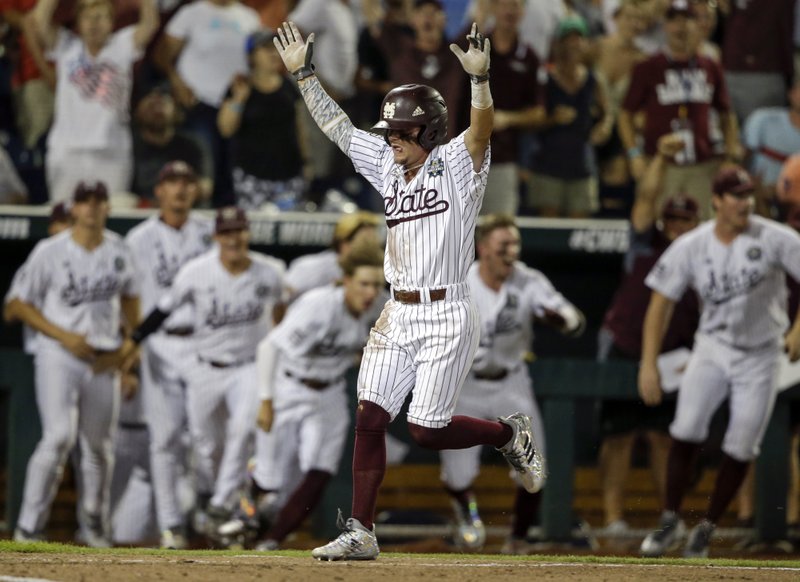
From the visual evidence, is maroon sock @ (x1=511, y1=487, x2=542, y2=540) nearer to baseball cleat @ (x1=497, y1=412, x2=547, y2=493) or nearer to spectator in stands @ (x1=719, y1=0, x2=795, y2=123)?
baseball cleat @ (x1=497, y1=412, x2=547, y2=493)

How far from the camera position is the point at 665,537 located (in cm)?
728

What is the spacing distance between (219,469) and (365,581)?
12.6 feet

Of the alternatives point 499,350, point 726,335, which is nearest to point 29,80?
point 499,350

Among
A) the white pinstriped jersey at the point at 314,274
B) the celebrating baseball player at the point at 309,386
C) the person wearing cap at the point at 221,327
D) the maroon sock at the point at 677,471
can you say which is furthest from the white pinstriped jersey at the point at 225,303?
the maroon sock at the point at 677,471

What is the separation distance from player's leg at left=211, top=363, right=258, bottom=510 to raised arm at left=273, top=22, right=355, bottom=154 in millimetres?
2991

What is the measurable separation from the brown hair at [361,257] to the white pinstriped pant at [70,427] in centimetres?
175

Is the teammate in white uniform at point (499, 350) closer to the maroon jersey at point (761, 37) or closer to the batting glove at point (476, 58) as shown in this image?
the maroon jersey at point (761, 37)

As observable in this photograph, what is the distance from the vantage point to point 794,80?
973 cm

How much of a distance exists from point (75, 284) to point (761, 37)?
15.1ft

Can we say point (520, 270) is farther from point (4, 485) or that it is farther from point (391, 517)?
point (4, 485)

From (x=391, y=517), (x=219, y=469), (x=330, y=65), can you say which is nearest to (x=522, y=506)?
(x=391, y=517)

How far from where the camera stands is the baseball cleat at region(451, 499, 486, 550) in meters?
8.02

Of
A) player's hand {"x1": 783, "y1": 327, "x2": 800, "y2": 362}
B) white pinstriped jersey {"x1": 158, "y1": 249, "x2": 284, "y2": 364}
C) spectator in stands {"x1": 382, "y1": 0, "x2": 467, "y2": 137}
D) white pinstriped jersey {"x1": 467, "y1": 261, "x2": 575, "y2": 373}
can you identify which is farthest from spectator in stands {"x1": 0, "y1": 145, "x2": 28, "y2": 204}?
player's hand {"x1": 783, "y1": 327, "x2": 800, "y2": 362}

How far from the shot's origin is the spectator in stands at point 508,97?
9164 mm
